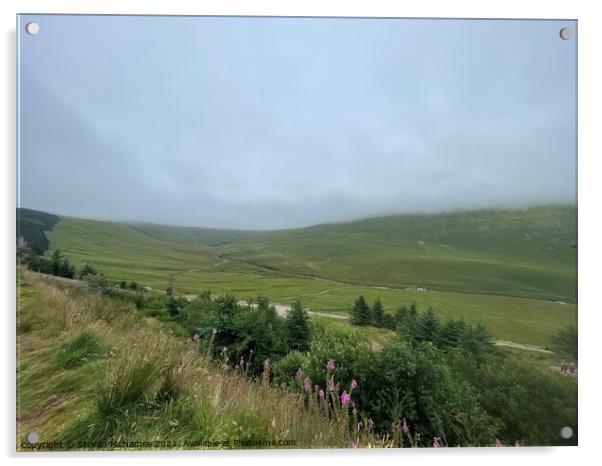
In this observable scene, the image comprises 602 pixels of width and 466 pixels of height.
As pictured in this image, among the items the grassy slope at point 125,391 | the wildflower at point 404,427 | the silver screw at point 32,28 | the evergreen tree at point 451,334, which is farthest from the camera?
Result: the evergreen tree at point 451,334

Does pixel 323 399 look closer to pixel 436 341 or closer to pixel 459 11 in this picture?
pixel 436 341

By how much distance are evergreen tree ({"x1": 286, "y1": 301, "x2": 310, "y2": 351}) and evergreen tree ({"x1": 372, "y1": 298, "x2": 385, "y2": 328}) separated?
0.73 meters

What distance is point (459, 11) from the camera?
347 cm

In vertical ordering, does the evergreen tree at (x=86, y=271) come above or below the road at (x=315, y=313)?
above

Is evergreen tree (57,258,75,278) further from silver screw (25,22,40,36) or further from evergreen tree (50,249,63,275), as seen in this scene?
silver screw (25,22,40,36)

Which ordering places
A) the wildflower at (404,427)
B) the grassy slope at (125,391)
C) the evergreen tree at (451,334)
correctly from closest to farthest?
the grassy slope at (125,391), the wildflower at (404,427), the evergreen tree at (451,334)

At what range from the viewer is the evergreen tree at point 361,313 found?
3.56 metres

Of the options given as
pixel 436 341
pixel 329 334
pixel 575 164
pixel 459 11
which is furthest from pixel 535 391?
pixel 459 11

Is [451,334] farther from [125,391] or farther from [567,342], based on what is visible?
[125,391]

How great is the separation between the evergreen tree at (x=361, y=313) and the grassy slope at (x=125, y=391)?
3.36 feet

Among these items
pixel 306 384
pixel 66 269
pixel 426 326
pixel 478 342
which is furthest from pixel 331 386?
pixel 66 269

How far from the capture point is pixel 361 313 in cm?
358

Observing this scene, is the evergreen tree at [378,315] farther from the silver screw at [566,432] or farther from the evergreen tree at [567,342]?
the silver screw at [566,432]

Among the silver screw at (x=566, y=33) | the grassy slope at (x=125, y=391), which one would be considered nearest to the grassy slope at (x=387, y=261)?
the grassy slope at (x=125, y=391)
